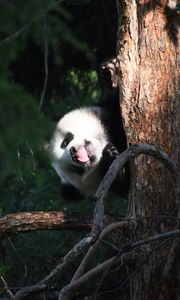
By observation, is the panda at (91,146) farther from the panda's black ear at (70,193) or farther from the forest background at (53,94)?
the forest background at (53,94)

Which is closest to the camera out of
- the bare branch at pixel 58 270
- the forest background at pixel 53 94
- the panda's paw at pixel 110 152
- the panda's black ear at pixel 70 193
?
the bare branch at pixel 58 270

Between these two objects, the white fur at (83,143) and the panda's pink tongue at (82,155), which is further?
the white fur at (83,143)

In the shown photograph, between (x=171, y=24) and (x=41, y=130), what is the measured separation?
1.60 meters

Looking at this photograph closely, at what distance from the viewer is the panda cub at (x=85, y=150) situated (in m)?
4.05

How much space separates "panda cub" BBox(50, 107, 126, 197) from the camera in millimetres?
4051

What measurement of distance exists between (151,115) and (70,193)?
120cm

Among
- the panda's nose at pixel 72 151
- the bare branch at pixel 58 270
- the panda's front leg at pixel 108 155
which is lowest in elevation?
the bare branch at pixel 58 270

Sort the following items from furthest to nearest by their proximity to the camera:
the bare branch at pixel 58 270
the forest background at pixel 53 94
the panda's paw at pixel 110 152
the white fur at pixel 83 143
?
the forest background at pixel 53 94, the white fur at pixel 83 143, the panda's paw at pixel 110 152, the bare branch at pixel 58 270

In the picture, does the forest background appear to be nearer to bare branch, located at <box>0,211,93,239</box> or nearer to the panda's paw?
bare branch, located at <box>0,211,93,239</box>

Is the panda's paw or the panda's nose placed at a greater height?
the panda's nose

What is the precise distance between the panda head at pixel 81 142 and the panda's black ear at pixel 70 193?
8.0 inches

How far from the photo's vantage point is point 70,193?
4422 mm

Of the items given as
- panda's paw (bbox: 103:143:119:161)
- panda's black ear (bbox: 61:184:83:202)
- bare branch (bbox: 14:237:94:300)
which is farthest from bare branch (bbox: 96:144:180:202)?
panda's black ear (bbox: 61:184:83:202)

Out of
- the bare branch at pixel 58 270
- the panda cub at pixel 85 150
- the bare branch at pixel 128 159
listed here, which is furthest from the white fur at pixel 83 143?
the bare branch at pixel 58 270
